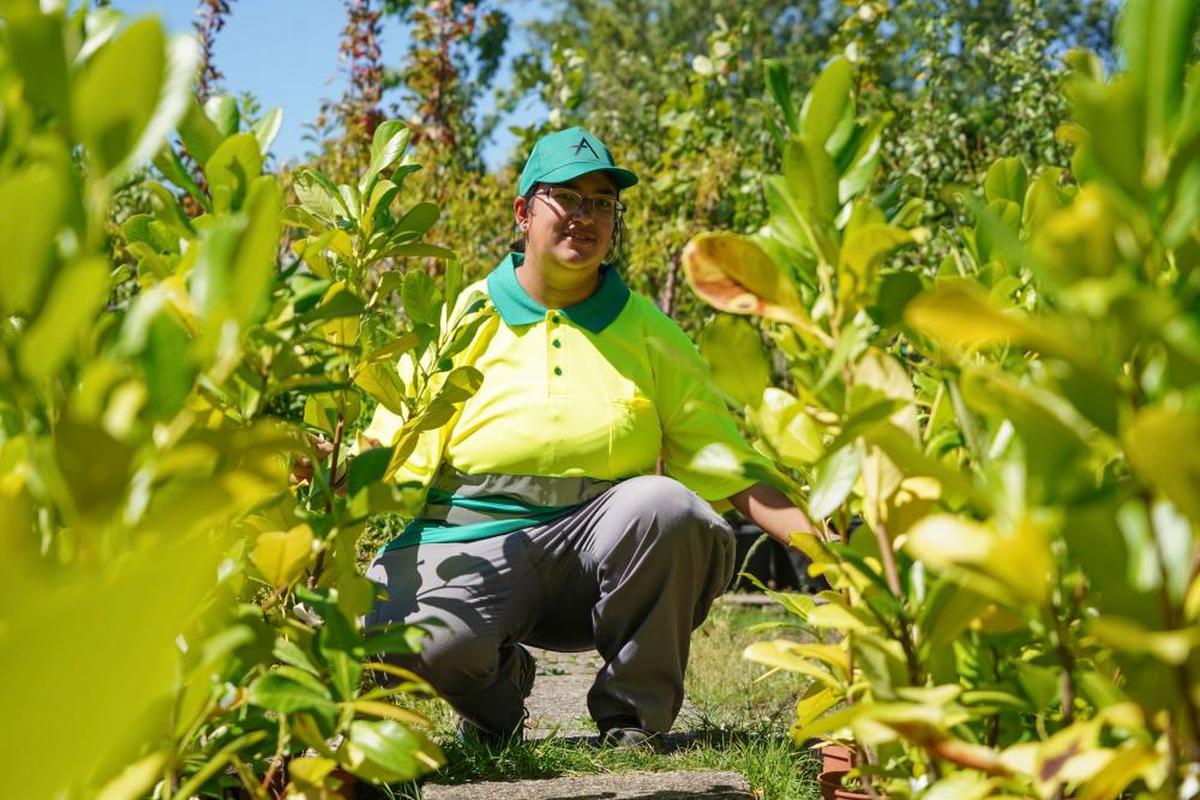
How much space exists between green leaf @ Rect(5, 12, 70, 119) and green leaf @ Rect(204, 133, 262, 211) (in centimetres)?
40

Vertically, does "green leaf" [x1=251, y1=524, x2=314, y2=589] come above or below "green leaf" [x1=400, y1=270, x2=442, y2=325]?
below

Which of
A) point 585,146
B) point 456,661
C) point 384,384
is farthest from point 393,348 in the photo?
point 585,146

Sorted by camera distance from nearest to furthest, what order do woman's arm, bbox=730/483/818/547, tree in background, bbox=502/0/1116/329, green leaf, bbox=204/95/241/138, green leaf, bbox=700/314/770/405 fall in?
green leaf, bbox=700/314/770/405, green leaf, bbox=204/95/241/138, woman's arm, bbox=730/483/818/547, tree in background, bbox=502/0/1116/329

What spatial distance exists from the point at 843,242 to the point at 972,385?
23 cm

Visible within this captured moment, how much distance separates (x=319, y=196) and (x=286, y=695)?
3.15 ft

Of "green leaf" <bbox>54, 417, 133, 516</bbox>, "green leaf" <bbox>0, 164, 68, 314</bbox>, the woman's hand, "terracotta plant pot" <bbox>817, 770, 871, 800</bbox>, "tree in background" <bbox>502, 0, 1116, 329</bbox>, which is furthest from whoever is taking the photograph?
"tree in background" <bbox>502, 0, 1116, 329</bbox>

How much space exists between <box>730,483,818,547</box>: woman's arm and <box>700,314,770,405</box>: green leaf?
1137mm

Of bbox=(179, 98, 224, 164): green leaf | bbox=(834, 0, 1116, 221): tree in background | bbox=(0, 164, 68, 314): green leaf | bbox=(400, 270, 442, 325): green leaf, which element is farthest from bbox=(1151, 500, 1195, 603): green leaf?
bbox=(834, 0, 1116, 221): tree in background

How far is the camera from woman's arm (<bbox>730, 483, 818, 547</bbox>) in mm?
2242

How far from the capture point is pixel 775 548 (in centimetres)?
643

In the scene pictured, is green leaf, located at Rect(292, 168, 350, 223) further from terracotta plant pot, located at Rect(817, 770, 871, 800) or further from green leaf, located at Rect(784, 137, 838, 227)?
terracotta plant pot, located at Rect(817, 770, 871, 800)

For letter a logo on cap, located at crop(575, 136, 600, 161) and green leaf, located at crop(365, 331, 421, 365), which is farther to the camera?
letter a logo on cap, located at crop(575, 136, 600, 161)

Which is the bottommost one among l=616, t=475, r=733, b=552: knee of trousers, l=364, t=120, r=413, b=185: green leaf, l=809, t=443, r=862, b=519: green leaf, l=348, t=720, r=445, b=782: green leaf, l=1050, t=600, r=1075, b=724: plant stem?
l=616, t=475, r=733, b=552: knee of trousers

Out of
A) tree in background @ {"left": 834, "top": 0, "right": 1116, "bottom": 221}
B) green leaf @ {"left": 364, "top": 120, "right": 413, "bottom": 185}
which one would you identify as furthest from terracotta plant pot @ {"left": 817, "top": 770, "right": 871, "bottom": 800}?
tree in background @ {"left": 834, "top": 0, "right": 1116, "bottom": 221}
